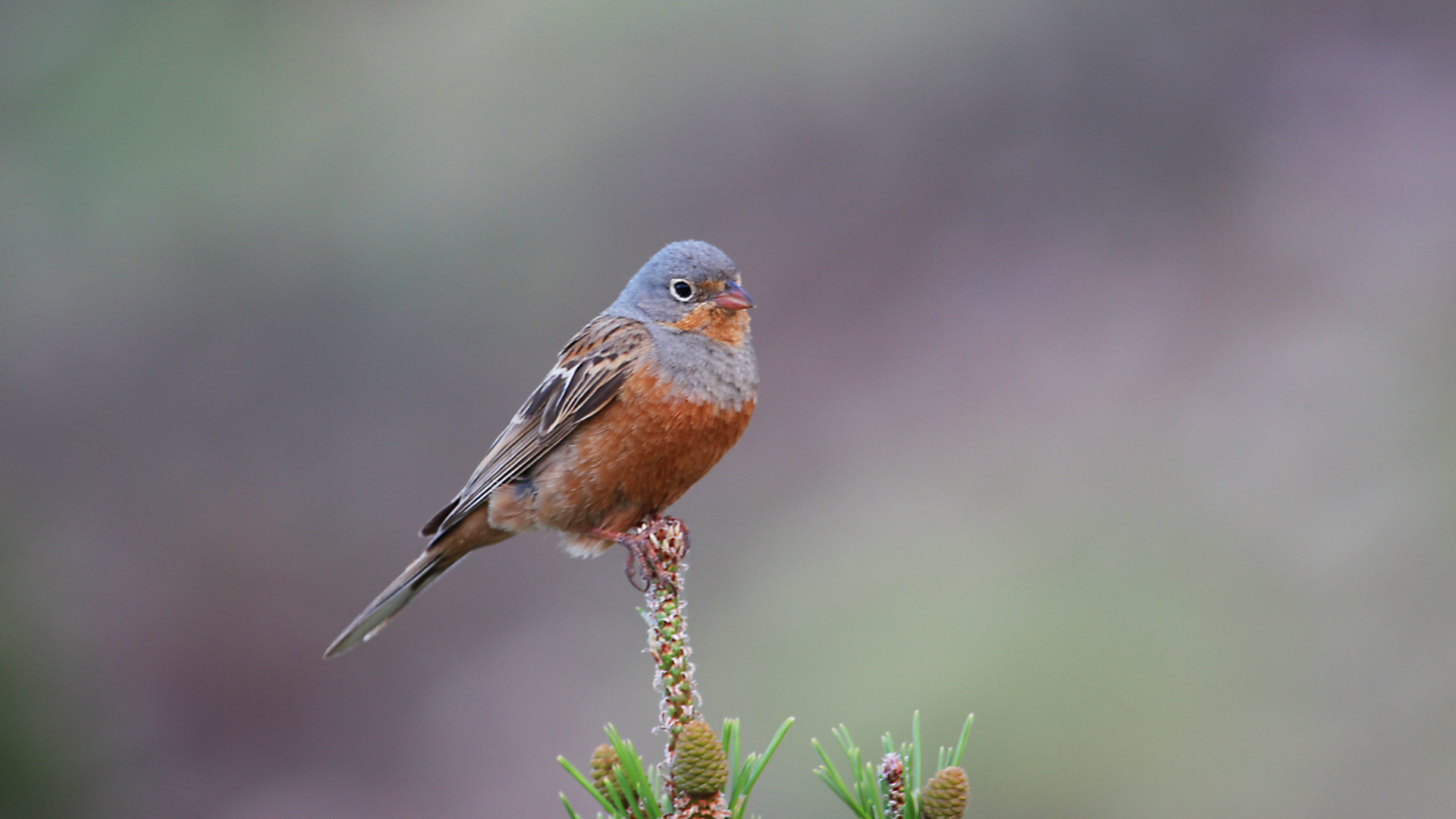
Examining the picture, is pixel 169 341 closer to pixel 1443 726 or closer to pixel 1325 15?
pixel 1443 726

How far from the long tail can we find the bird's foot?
86cm

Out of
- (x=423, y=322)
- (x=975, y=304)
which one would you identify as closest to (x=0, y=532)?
(x=423, y=322)

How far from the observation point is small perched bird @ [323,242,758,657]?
377 cm

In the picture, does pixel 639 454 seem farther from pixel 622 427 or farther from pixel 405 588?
pixel 405 588

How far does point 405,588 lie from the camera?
431 cm

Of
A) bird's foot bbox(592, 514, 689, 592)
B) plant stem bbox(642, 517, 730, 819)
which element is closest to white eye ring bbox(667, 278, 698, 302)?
bird's foot bbox(592, 514, 689, 592)

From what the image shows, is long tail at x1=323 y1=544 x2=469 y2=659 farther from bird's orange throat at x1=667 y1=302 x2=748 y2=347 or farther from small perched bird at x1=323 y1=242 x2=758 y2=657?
bird's orange throat at x1=667 y1=302 x2=748 y2=347

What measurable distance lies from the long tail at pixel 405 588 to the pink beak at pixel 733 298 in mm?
1491

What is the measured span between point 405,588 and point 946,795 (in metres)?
2.83

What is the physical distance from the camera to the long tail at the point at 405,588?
4.14 meters

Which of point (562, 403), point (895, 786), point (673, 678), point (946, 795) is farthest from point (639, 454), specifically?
point (946, 795)

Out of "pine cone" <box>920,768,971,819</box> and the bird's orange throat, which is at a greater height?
the bird's orange throat

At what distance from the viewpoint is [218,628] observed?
6.82m

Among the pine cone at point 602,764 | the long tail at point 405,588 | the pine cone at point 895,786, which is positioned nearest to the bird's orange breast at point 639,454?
the long tail at point 405,588
